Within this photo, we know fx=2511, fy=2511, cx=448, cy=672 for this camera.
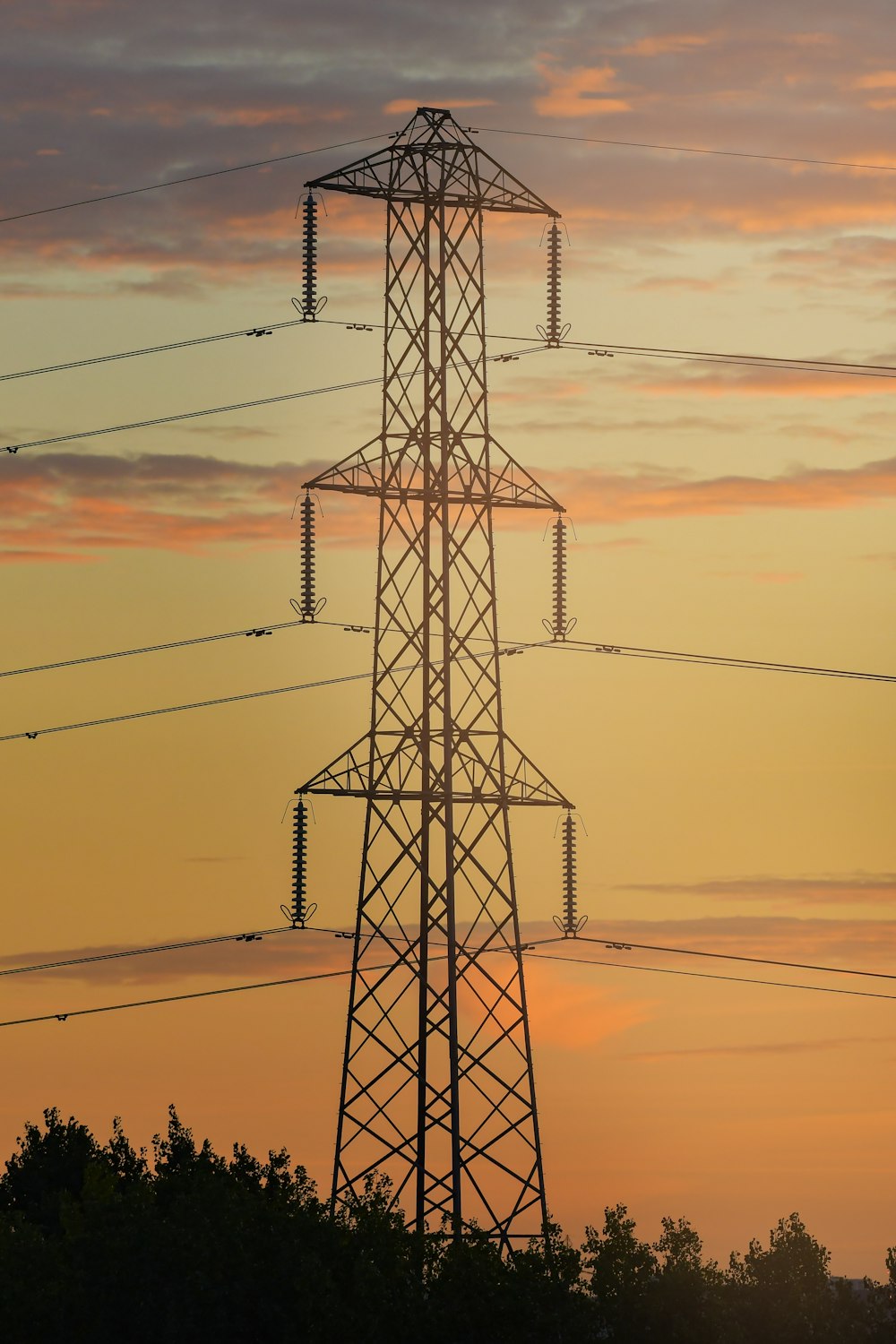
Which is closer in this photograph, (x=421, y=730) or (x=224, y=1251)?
(x=421, y=730)

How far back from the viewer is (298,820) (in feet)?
236

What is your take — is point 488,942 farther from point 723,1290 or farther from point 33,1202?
point 33,1202

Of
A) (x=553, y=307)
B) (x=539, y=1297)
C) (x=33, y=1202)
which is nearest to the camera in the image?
(x=539, y=1297)

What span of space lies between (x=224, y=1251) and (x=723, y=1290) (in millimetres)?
14804

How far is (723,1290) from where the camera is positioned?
71.4 m

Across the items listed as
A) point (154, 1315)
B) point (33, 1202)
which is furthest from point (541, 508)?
point (33, 1202)

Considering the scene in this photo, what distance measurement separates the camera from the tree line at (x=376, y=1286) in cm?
6894

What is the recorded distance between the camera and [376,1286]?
69125mm

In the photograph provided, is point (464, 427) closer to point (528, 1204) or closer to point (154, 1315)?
point (528, 1204)

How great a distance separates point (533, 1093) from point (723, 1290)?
8.08 m

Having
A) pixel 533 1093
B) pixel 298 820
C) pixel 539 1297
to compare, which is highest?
pixel 298 820

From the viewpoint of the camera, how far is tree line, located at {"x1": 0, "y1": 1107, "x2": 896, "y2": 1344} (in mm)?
68938

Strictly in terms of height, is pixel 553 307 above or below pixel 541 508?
above

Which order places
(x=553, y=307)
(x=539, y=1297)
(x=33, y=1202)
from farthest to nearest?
(x=33, y=1202)
(x=553, y=307)
(x=539, y=1297)
